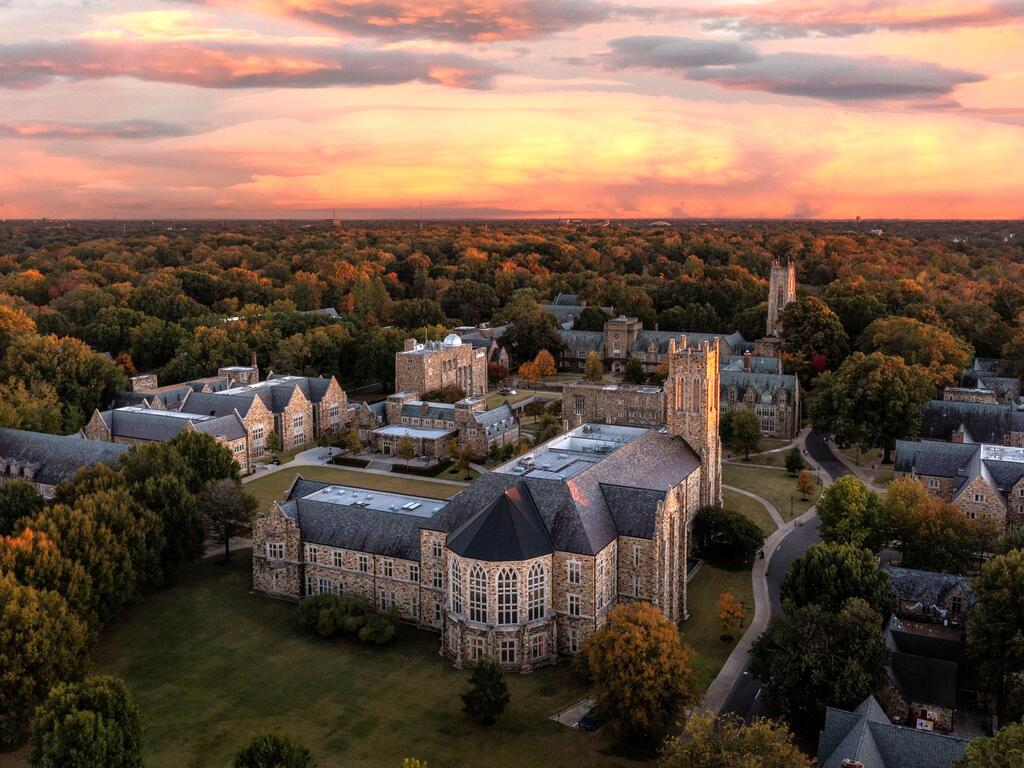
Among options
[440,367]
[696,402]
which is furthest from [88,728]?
[440,367]

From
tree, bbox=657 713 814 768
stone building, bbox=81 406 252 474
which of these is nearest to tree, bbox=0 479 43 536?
stone building, bbox=81 406 252 474

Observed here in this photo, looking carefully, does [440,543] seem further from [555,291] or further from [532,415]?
[555,291]

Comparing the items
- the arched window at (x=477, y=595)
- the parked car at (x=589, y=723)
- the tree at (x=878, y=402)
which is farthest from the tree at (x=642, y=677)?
the tree at (x=878, y=402)

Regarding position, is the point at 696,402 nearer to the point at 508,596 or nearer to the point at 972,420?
the point at 508,596

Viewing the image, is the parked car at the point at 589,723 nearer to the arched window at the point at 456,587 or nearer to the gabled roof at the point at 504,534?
the gabled roof at the point at 504,534

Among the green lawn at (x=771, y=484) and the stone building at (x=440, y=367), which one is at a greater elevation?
the stone building at (x=440, y=367)

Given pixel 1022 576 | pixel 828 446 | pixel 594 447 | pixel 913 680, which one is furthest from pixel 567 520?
pixel 828 446
